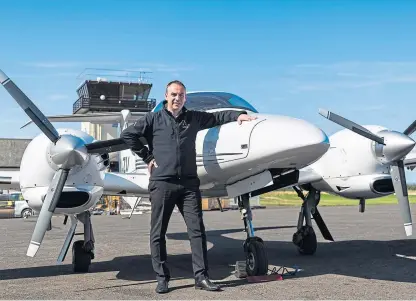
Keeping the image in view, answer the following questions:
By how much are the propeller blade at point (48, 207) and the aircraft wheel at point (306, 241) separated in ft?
17.9

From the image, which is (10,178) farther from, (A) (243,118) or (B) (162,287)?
(A) (243,118)

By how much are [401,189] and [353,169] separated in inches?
54.3

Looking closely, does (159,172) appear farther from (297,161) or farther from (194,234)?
(297,161)

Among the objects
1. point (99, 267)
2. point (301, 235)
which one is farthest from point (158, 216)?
point (301, 235)

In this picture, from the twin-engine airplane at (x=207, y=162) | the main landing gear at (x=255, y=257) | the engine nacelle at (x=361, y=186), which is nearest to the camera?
the twin-engine airplane at (x=207, y=162)

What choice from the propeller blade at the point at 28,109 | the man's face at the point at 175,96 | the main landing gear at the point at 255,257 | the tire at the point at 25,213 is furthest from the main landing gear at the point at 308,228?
the tire at the point at 25,213

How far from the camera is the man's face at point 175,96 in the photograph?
279 inches

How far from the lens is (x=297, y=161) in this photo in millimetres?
7188

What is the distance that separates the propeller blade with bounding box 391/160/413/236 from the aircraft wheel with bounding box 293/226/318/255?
2.29m

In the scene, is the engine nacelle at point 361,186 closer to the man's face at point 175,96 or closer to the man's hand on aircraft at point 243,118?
the man's hand on aircraft at point 243,118

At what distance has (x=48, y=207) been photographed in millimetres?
8344

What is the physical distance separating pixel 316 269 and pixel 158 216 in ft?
11.3

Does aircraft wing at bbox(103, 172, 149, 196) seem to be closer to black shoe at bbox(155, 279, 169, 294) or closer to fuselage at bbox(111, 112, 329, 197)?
fuselage at bbox(111, 112, 329, 197)

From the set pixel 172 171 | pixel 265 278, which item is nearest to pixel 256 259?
pixel 265 278
